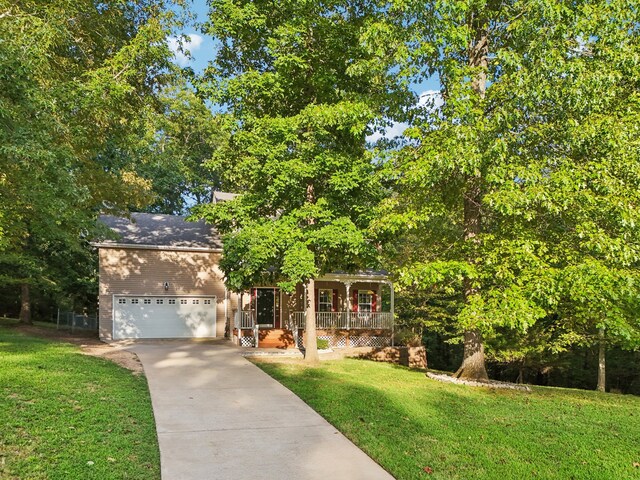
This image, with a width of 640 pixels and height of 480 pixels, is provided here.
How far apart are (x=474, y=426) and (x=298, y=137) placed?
846cm

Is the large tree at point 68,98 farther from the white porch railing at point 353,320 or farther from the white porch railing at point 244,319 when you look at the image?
the white porch railing at point 353,320

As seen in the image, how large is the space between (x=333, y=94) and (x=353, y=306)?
35.0 feet

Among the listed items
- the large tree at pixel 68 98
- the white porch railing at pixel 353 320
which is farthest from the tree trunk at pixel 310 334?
the large tree at pixel 68 98

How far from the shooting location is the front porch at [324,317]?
17.8 metres

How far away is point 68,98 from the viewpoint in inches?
448

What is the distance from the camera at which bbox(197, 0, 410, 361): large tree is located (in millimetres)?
11914

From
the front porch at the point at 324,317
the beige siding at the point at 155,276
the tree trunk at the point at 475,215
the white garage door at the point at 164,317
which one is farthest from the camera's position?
the white garage door at the point at 164,317

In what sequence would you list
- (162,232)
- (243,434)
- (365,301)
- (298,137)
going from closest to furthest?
1. (243,434)
2. (298,137)
3. (365,301)
4. (162,232)

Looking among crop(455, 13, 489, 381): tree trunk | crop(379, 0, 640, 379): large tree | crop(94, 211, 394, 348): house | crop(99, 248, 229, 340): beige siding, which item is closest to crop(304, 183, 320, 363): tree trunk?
crop(379, 0, 640, 379): large tree

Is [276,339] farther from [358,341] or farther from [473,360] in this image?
[473,360]

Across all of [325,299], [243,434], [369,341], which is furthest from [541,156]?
[325,299]

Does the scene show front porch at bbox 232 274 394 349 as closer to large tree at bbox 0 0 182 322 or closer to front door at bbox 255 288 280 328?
front door at bbox 255 288 280 328

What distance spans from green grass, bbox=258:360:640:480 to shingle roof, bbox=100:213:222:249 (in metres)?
10.6

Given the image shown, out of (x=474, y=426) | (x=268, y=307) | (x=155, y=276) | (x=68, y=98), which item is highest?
(x=68, y=98)
